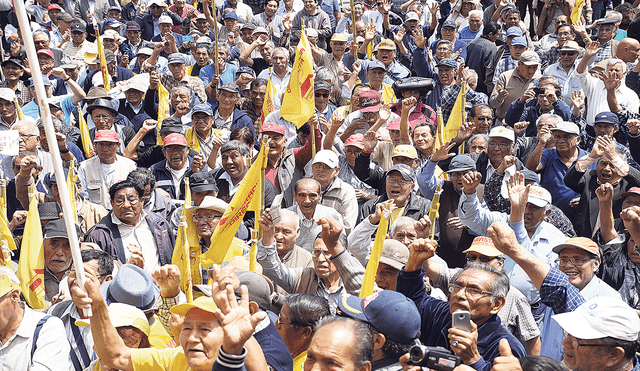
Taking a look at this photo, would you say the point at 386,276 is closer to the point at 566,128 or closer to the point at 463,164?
the point at 463,164

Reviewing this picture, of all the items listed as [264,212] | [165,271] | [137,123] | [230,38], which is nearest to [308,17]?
[230,38]

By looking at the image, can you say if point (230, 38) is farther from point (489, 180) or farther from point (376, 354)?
point (376, 354)

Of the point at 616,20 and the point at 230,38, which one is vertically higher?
the point at 616,20

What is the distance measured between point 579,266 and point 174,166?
14.7 feet

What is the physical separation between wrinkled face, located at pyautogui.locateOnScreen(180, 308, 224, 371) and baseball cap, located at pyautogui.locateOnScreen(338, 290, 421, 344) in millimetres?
659

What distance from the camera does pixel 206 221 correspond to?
6012mm

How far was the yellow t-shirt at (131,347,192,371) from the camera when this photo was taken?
3.52m

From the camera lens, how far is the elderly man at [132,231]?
19.3ft

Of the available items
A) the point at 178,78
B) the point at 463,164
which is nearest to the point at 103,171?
the point at 178,78

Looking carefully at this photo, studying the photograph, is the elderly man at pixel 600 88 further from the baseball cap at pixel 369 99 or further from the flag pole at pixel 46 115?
the flag pole at pixel 46 115

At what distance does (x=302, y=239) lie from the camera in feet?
20.2

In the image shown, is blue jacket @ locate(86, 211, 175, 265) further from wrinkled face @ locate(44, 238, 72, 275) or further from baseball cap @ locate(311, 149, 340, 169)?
baseball cap @ locate(311, 149, 340, 169)

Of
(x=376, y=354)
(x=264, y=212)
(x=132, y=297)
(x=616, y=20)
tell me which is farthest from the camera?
(x=616, y=20)

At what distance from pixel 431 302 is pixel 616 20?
750cm
